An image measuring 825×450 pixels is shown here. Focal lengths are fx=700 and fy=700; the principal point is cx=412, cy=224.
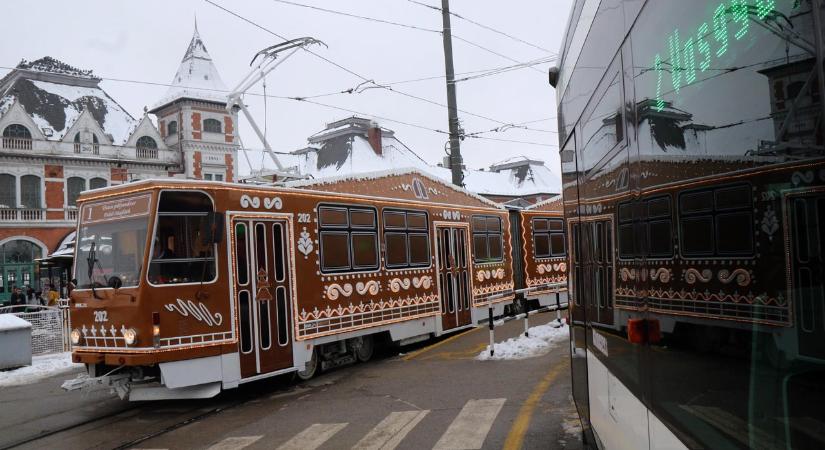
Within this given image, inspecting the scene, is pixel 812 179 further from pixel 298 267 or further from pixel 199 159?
pixel 199 159

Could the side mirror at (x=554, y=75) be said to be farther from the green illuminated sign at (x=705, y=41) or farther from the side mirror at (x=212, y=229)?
the side mirror at (x=212, y=229)

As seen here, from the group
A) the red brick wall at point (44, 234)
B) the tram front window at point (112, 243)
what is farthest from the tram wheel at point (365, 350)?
the red brick wall at point (44, 234)

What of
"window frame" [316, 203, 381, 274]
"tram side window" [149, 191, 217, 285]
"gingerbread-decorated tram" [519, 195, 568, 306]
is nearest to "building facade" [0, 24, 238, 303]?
"gingerbread-decorated tram" [519, 195, 568, 306]

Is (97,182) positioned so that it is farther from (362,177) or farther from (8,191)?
(362,177)

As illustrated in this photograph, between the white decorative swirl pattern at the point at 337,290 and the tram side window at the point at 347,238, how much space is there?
0.26 m

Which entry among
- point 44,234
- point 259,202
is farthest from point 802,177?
point 44,234

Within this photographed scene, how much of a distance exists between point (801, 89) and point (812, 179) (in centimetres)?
20

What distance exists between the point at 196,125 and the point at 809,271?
50832mm

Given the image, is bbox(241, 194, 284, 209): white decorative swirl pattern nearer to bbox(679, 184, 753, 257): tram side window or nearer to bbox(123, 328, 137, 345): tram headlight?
bbox(123, 328, 137, 345): tram headlight

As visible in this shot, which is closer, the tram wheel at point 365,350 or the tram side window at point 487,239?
the tram wheel at point 365,350

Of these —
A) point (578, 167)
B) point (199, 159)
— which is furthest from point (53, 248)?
point (578, 167)

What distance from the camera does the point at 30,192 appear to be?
41219 millimetres

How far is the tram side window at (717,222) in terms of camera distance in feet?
6.26

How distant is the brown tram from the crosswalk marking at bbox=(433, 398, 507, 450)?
3.32 metres
